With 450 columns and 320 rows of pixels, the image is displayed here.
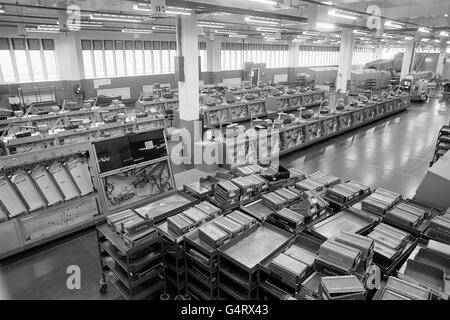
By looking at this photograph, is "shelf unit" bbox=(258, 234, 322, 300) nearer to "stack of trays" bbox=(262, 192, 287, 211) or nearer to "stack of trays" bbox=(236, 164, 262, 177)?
"stack of trays" bbox=(262, 192, 287, 211)

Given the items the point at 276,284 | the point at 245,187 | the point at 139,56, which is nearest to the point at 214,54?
the point at 139,56

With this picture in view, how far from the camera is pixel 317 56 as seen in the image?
3656 centimetres

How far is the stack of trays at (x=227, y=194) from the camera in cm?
477

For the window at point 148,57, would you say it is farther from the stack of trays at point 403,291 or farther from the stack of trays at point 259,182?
the stack of trays at point 403,291

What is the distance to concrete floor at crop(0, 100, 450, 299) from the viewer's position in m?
4.56

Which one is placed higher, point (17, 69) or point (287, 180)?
point (17, 69)

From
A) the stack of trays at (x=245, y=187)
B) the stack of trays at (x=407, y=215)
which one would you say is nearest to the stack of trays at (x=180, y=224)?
the stack of trays at (x=245, y=187)

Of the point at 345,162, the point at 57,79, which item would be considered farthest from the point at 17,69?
the point at 345,162

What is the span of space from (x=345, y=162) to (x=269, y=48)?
22967 mm

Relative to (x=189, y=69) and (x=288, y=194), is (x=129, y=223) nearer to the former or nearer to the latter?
(x=288, y=194)

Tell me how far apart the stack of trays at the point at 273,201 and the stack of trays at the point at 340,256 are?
1.29m

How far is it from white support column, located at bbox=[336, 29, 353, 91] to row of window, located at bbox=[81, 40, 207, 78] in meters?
9.39
